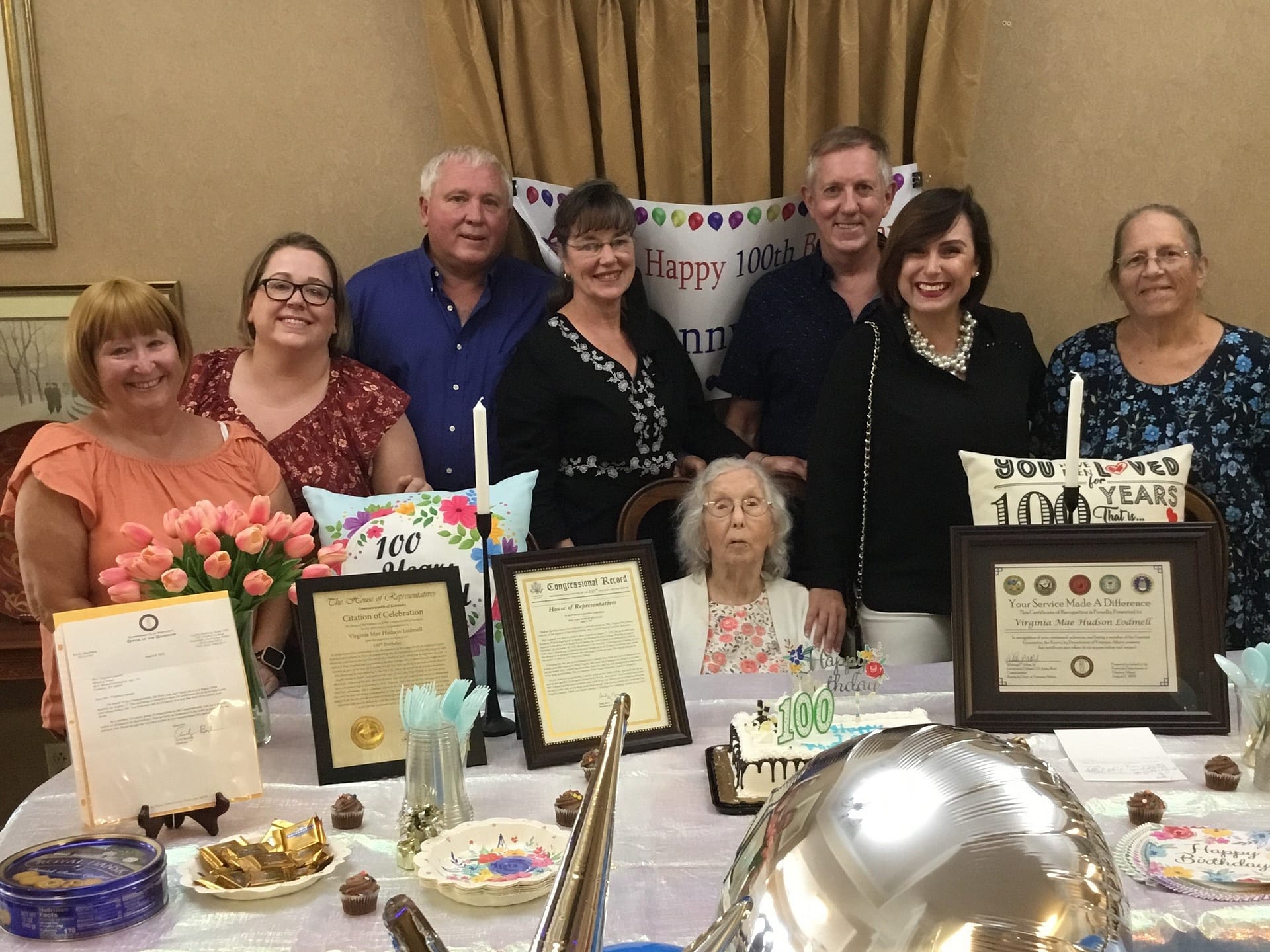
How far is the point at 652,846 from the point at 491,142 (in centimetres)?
213

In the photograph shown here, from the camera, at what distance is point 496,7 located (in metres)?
2.99

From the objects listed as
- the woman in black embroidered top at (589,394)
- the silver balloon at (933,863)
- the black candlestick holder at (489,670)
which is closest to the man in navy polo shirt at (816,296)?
the woman in black embroidered top at (589,394)

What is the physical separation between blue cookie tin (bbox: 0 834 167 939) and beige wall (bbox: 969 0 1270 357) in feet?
8.86

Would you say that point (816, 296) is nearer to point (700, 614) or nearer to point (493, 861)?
point (700, 614)

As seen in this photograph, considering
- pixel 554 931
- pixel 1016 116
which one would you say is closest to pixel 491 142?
pixel 1016 116

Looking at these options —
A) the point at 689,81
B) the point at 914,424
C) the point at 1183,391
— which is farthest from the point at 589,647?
the point at 689,81

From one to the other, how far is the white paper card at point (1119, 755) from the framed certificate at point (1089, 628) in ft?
0.14

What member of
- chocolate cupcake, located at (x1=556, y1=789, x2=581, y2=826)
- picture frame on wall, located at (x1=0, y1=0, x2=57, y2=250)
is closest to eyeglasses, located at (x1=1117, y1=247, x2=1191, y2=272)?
chocolate cupcake, located at (x1=556, y1=789, x2=581, y2=826)

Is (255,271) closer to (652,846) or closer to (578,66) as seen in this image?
(578,66)

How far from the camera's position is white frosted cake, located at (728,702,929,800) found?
1497 millimetres

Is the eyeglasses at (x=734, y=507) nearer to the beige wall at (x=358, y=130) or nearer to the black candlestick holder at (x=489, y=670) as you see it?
the black candlestick holder at (x=489, y=670)

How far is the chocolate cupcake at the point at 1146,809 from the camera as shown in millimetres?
1416

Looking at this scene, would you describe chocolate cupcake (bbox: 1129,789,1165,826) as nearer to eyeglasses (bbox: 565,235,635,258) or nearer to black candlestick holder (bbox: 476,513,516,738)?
black candlestick holder (bbox: 476,513,516,738)

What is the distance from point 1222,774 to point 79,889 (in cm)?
139
